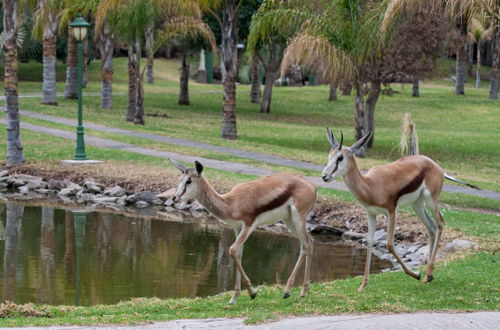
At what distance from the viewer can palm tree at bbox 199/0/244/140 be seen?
1215 inches

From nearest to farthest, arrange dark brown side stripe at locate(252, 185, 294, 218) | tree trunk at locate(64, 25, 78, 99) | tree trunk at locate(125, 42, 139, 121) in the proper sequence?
dark brown side stripe at locate(252, 185, 294, 218)
tree trunk at locate(125, 42, 139, 121)
tree trunk at locate(64, 25, 78, 99)

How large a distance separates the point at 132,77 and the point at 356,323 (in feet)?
90.9

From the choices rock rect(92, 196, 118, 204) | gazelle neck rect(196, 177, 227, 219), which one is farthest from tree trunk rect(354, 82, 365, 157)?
gazelle neck rect(196, 177, 227, 219)

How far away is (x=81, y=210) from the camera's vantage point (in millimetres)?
21531

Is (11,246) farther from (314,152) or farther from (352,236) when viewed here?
(314,152)

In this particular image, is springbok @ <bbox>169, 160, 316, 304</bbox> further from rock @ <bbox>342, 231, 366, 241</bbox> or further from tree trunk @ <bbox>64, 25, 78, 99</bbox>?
tree trunk @ <bbox>64, 25, 78, 99</bbox>

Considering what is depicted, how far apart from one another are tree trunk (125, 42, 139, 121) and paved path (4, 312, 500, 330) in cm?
2644

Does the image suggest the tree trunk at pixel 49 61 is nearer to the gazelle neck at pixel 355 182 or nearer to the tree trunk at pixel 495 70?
the tree trunk at pixel 495 70

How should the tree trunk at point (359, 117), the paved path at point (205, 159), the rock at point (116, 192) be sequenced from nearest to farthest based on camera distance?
the paved path at point (205, 159) → the rock at point (116, 192) → the tree trunk at point (359, 117)

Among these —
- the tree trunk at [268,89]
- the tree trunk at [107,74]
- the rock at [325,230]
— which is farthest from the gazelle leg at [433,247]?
the tree trunk at [268,89]

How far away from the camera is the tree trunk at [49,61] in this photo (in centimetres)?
4012

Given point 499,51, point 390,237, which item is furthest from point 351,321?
point 499,51

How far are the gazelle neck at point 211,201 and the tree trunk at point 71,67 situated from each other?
110 feet

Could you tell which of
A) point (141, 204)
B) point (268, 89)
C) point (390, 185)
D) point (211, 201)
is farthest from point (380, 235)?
point (268, 89)
